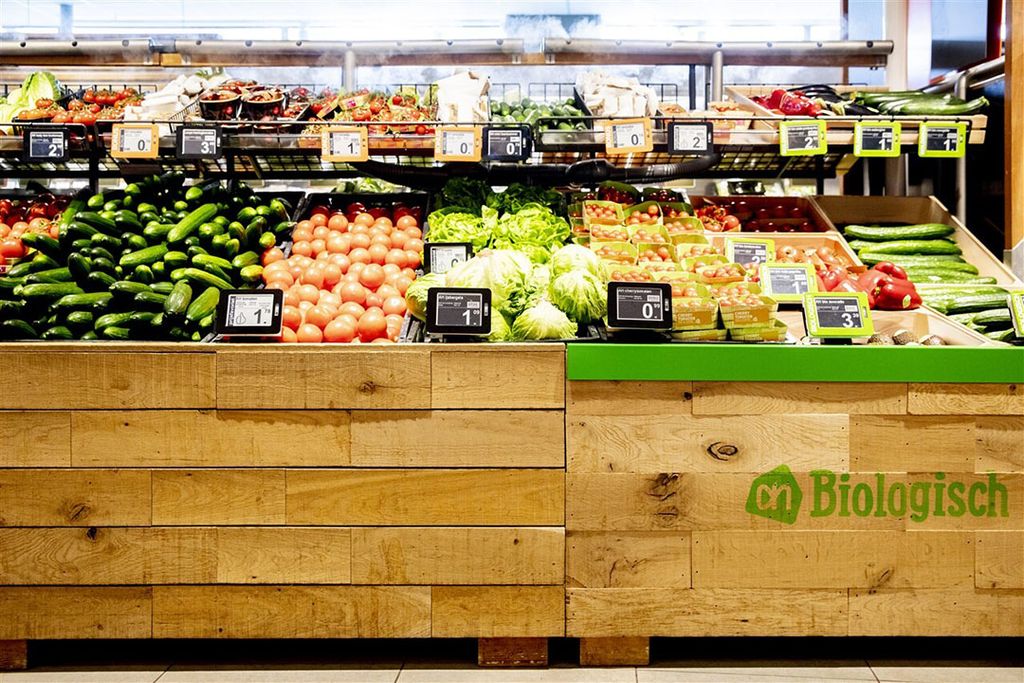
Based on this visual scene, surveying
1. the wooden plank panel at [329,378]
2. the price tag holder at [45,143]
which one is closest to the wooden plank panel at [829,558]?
the wooden plank panel at [329,378]

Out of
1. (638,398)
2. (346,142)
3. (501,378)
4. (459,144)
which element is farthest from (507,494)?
(346,142)

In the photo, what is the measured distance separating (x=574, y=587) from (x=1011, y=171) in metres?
2.64

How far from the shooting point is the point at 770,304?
2582 millimetres

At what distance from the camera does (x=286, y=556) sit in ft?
8.36

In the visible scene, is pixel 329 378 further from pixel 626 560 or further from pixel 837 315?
pixel 837 315

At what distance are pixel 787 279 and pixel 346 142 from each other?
1759 millimetres

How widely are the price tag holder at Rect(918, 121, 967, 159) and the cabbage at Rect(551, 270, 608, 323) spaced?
63.4 inches

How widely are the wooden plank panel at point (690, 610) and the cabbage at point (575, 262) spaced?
1095 mm

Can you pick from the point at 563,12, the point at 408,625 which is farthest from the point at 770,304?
the point at 563,12

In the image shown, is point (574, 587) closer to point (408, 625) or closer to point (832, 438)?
point (408, 625)

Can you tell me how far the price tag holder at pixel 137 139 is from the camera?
313 cm

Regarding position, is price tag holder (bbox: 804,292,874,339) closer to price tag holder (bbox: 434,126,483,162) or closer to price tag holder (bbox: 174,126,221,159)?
price tag holder (bbox: 434,126,483,162)

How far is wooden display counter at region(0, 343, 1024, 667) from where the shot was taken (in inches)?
99.2

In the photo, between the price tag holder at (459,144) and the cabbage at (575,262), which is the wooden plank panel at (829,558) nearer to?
the cabbage at (575,262)
